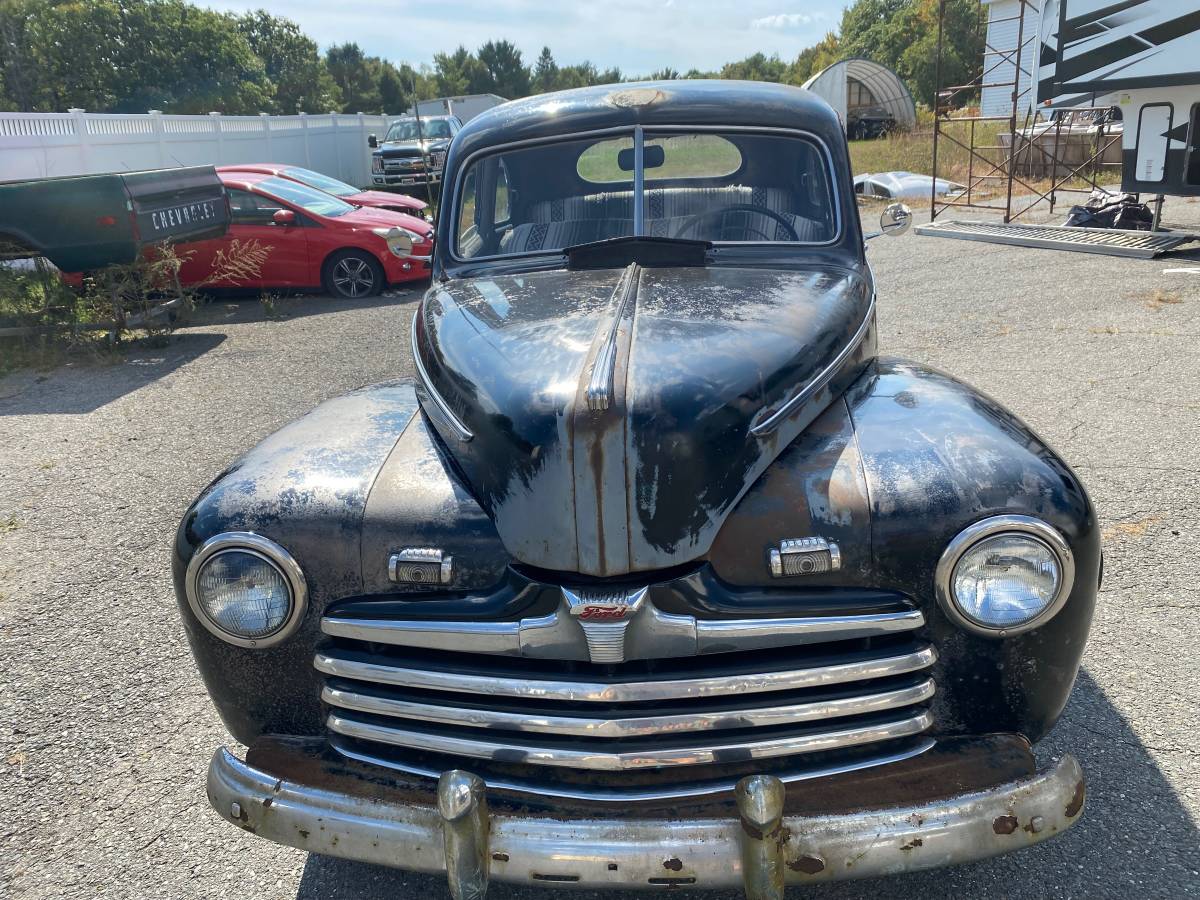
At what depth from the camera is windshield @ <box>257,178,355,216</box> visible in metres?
10.8

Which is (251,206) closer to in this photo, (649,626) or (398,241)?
(398,241)

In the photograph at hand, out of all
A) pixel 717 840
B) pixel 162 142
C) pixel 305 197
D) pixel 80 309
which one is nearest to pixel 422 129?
pixel 162 142

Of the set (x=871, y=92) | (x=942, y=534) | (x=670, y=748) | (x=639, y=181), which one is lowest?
(x=670, y=748)

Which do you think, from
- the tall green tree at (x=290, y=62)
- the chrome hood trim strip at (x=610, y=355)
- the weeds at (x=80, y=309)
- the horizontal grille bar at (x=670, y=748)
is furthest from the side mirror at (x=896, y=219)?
the tall green tree at (x=290, y=62)

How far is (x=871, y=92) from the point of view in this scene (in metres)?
36.1

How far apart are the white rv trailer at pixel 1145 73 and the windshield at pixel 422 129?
43.3ft

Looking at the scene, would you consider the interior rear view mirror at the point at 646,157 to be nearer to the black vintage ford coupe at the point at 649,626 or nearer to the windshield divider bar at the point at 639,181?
the windshield divider bar at the point at 639,181

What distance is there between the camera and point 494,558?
6.93 ft

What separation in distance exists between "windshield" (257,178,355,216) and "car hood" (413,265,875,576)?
28.9ft

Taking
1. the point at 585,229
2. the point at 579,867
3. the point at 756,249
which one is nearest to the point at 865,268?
the point at 756,249

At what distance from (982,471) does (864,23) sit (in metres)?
74.7

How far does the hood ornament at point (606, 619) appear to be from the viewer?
1.93m

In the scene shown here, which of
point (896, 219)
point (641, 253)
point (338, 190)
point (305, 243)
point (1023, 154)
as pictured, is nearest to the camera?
point (641, 253)

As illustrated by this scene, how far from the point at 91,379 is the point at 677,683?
7.66 metres
